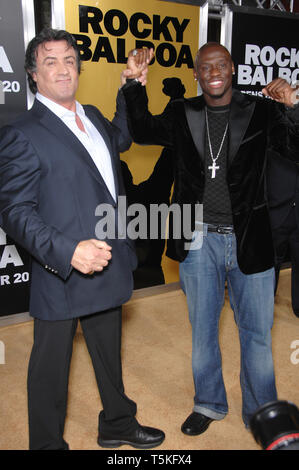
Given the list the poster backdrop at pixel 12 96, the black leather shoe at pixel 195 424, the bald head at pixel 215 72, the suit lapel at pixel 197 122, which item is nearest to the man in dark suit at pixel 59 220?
the suit lapel at pixel 197 122

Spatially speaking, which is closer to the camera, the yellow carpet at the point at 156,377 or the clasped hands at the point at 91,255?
the clasped hands at the point at 91,255

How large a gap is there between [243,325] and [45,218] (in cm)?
98

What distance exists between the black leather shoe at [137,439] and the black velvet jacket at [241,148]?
830mm

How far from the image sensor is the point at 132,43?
3.48 m

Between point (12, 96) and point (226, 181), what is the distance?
188cm

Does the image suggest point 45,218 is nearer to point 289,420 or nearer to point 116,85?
point 289,420

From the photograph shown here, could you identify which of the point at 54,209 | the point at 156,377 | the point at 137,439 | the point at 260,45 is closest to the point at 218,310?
the point at 137,439

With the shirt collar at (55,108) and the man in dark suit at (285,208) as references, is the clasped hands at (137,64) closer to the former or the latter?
the shirt collar at (55,108)

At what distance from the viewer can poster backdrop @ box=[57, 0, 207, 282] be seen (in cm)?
327

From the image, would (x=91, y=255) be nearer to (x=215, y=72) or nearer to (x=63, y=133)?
(x=63, y=133)

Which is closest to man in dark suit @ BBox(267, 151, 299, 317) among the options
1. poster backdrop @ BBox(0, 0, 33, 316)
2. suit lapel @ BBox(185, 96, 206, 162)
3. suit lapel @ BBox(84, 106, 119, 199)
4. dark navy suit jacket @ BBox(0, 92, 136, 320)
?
suit lapel @ BBox(185, 96, 206, 162)

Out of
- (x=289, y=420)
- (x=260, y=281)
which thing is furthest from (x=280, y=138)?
(x=289, y=420)

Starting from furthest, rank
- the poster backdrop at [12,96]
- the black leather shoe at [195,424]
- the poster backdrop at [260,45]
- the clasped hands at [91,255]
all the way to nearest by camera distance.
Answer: the poster backdrop at [260,45]
the poster backdrop at [12,96]
the black leather shoe at [195,424]
the clasped hands at [91,255]

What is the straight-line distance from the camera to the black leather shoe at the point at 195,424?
2.12 metres
